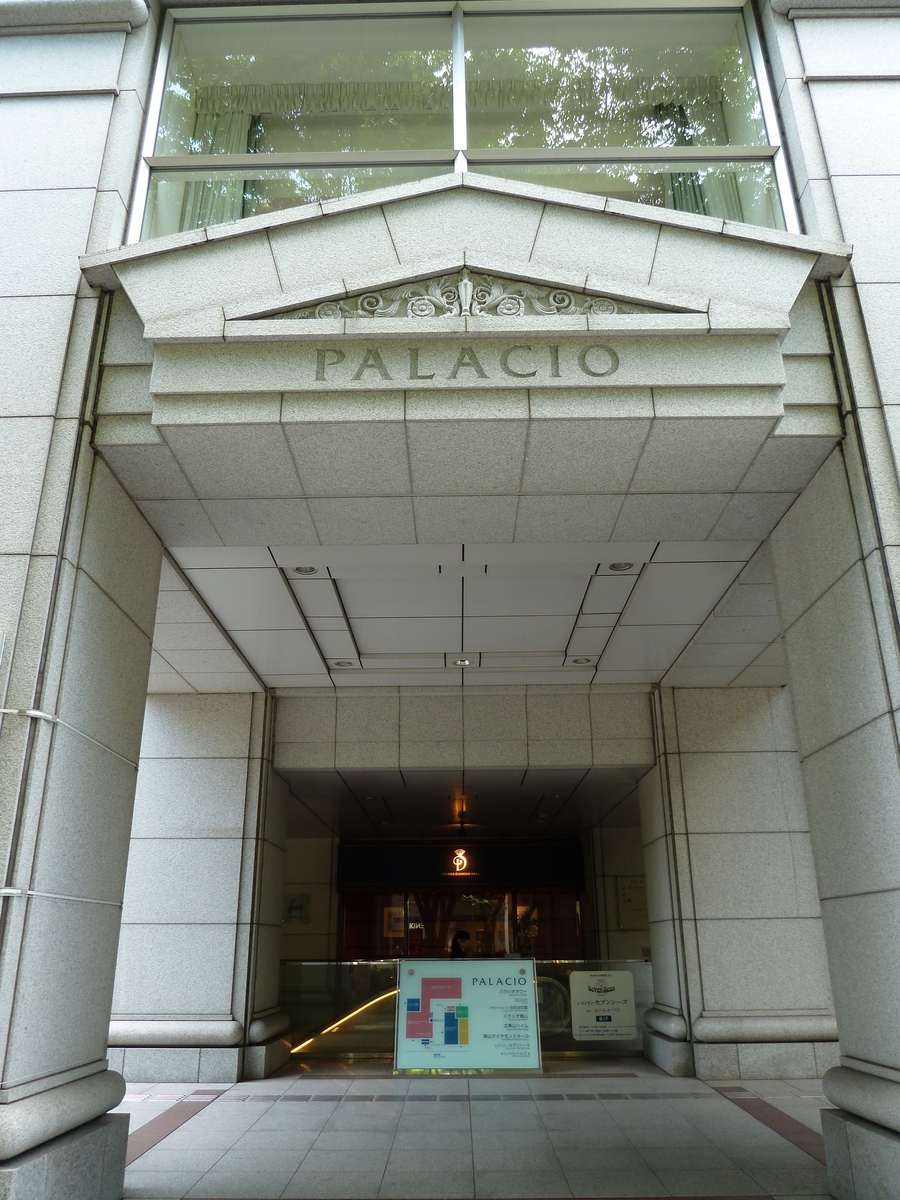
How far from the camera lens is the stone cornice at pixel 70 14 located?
244 inches

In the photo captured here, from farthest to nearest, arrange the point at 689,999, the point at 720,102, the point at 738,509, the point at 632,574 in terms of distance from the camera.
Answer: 1. the point at 689,999
2. the point at 632,574
3. the point at 720,102
4. the point at 738,509

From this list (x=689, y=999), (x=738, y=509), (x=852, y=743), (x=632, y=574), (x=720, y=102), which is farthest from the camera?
(x=689, y=999)

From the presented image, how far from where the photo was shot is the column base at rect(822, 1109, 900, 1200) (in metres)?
4.49

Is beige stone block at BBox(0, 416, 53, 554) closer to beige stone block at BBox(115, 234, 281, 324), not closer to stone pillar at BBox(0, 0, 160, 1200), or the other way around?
stone pillar at BBox(0, 0, 160, 1200)

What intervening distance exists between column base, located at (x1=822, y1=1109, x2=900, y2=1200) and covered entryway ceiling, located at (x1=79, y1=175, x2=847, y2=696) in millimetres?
3729

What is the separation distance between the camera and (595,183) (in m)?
6.16

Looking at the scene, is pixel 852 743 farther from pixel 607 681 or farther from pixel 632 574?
pixel 607 681

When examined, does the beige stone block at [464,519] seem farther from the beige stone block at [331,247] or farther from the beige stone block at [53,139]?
the beige stone block at [53,139]

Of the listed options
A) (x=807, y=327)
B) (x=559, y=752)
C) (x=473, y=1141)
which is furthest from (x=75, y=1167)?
(x=559, y=752)

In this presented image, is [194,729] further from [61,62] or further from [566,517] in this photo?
[61,62]

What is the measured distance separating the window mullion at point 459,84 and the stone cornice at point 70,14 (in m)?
2.27

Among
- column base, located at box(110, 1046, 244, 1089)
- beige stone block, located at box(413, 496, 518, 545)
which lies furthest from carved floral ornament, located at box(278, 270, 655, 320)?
column base, located at box(110, 1046, 244, 1089)

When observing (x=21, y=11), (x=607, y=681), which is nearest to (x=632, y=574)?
(x=607, y=681)

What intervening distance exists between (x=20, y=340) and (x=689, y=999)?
880 cm
